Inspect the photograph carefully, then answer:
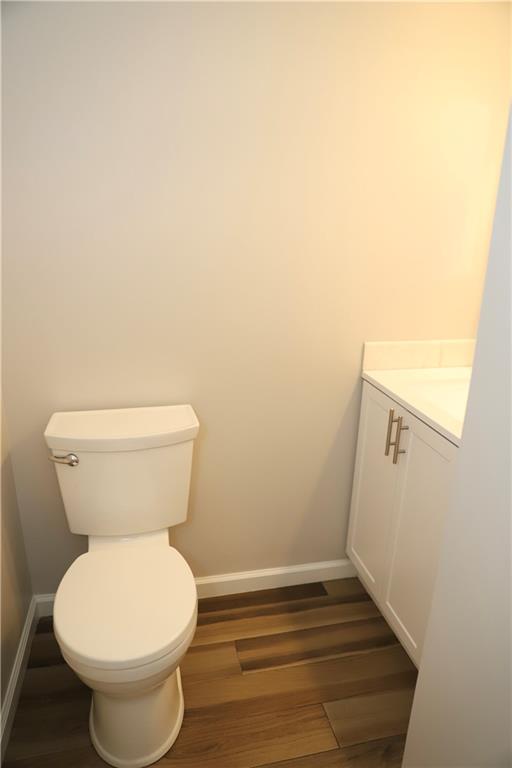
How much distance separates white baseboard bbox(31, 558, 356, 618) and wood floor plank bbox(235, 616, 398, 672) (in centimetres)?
24

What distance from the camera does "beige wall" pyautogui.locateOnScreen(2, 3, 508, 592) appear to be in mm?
1398

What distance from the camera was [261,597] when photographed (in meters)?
1.98

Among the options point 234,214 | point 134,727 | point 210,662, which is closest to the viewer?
point 134,727

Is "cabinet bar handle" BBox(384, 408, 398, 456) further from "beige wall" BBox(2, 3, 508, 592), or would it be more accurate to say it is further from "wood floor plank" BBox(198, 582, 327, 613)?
"wood floor plank" BBox(198, 582, 327, 613)

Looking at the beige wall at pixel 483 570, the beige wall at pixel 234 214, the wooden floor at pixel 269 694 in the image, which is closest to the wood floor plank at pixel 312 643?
the wooden floor at pixel 269 694

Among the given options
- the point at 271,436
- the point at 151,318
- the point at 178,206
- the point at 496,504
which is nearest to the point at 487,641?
the point at 496,504

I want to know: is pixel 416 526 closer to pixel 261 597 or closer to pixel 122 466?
pixel 261 597

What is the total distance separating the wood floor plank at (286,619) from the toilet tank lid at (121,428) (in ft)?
2.53

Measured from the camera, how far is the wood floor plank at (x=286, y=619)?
180cm

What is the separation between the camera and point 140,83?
140cm

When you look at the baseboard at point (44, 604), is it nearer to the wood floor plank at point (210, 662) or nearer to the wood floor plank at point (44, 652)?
the wood floor plank at point (44, 652)

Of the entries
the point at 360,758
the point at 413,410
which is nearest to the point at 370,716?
the point at 360,758

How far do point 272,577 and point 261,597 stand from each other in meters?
0.09

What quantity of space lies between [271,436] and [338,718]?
0.91 meters
